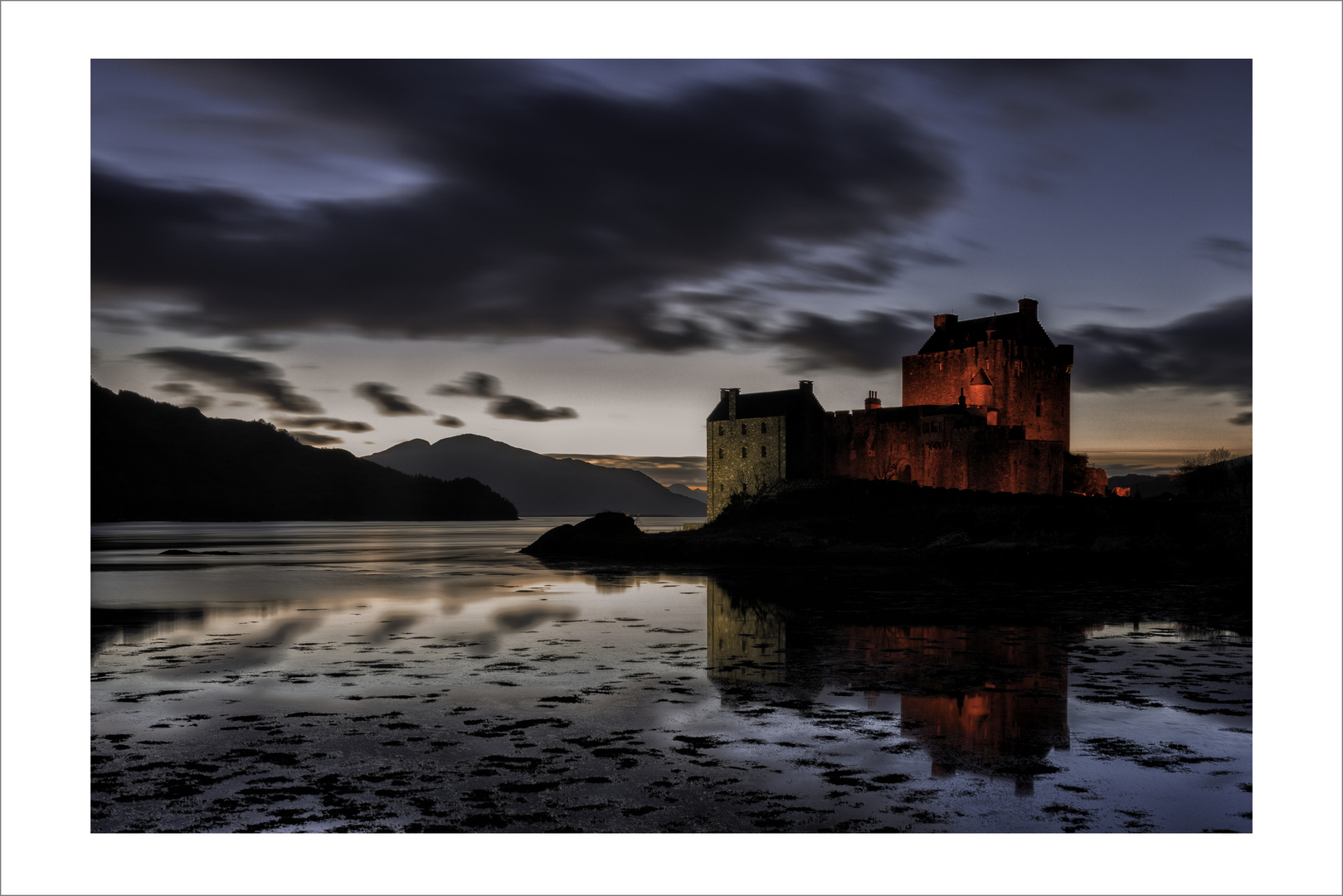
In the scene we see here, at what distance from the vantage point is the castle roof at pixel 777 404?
43906 mm

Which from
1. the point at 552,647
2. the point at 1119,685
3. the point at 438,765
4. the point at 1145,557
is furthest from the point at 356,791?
the point at 1145,557

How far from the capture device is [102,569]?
123 feet

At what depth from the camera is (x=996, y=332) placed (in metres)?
43.6

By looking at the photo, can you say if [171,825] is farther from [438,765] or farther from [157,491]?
[157,491]

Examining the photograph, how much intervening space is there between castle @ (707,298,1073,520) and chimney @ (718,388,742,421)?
0.07 meters

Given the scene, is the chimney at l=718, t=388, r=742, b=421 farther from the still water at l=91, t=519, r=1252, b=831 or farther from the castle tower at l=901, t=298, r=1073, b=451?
the still water at l=91, t=519, r=1252, b=831

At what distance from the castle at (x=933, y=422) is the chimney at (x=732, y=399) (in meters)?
0.07

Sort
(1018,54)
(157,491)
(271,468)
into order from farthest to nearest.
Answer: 1. (271,468)
2. (157,491)
3. (1018,54)

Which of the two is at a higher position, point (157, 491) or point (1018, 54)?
point (1018, 54)

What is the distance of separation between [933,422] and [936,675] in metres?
29.9

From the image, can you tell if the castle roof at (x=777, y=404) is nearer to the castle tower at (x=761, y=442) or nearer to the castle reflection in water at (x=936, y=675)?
the castle tower at (x=761, y=442)

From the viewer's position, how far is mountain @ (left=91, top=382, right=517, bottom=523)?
150m

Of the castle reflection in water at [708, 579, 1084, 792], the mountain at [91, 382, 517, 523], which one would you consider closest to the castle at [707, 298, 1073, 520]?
the castle reflection in water at [708, 579, 1084, 792]

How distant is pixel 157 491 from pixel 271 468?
3123cm
